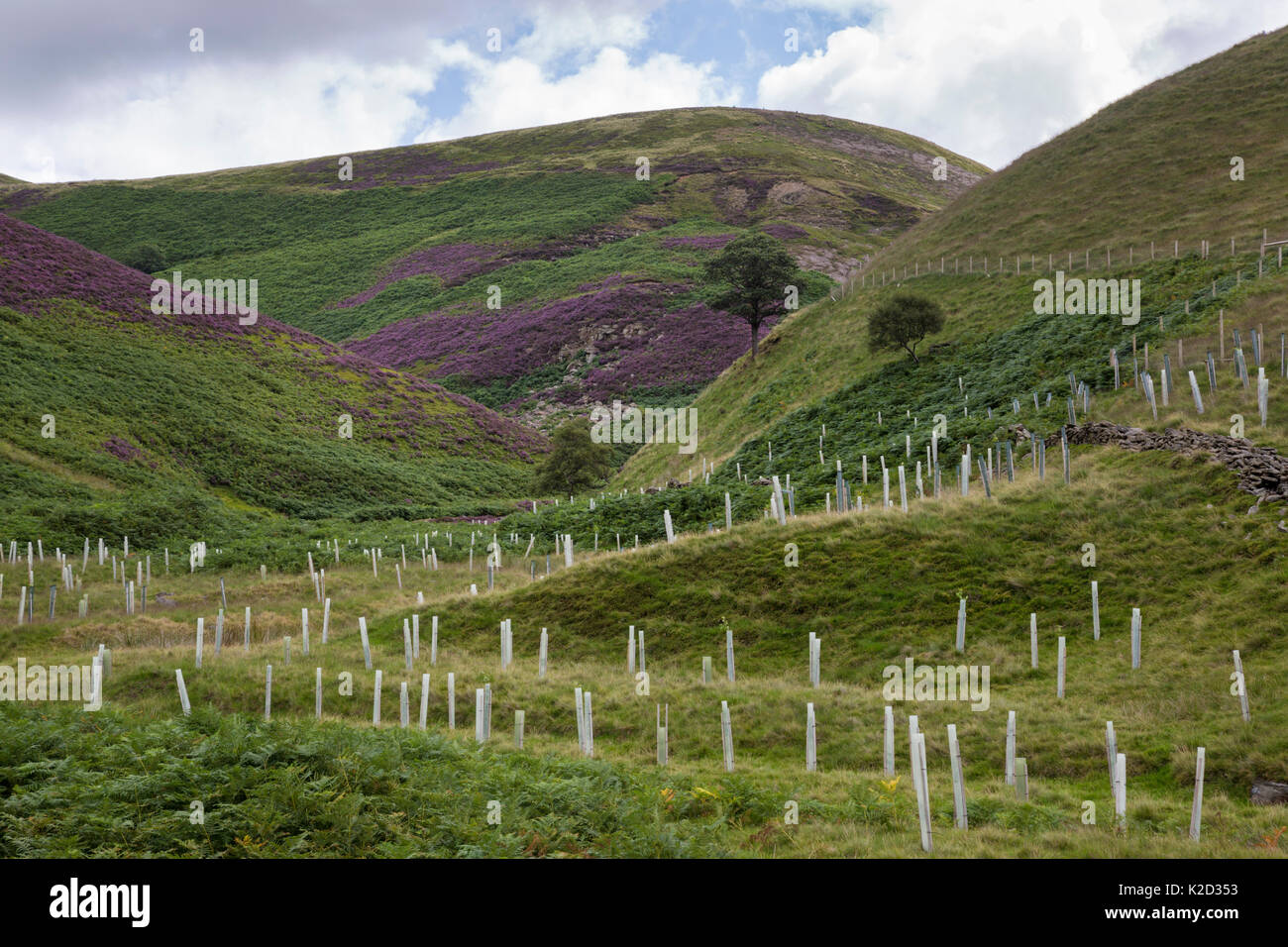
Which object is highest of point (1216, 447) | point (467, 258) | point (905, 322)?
point (467, 258)

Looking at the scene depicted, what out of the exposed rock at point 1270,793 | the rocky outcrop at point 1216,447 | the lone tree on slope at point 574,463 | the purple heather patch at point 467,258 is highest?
the purple heather patch at point 467,258

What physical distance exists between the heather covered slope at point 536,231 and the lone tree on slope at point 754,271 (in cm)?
1740

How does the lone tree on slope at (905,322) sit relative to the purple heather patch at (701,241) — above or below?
below

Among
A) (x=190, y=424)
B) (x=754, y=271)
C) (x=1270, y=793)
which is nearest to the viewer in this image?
(x=1270, y=793)

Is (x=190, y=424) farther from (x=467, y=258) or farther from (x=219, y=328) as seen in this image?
(x=467, y=258)

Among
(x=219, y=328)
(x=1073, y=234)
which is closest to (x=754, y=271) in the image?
(x=1073, y=234)

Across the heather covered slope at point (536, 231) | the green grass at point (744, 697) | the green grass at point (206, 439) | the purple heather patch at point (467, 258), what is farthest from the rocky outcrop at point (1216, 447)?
the purple heather patch at point (467, 258)

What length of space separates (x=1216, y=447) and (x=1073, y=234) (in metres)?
Answer: 35.4

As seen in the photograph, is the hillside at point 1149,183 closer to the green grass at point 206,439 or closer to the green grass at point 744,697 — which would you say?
the green grass at point 744,697

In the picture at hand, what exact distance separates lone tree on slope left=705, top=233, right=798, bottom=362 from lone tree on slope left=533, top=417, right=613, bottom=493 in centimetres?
1466

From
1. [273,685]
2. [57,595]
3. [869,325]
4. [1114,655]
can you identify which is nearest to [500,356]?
[869,325]

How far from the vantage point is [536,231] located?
13138 centimetres

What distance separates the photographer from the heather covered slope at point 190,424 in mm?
42875

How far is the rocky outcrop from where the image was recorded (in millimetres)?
22000
